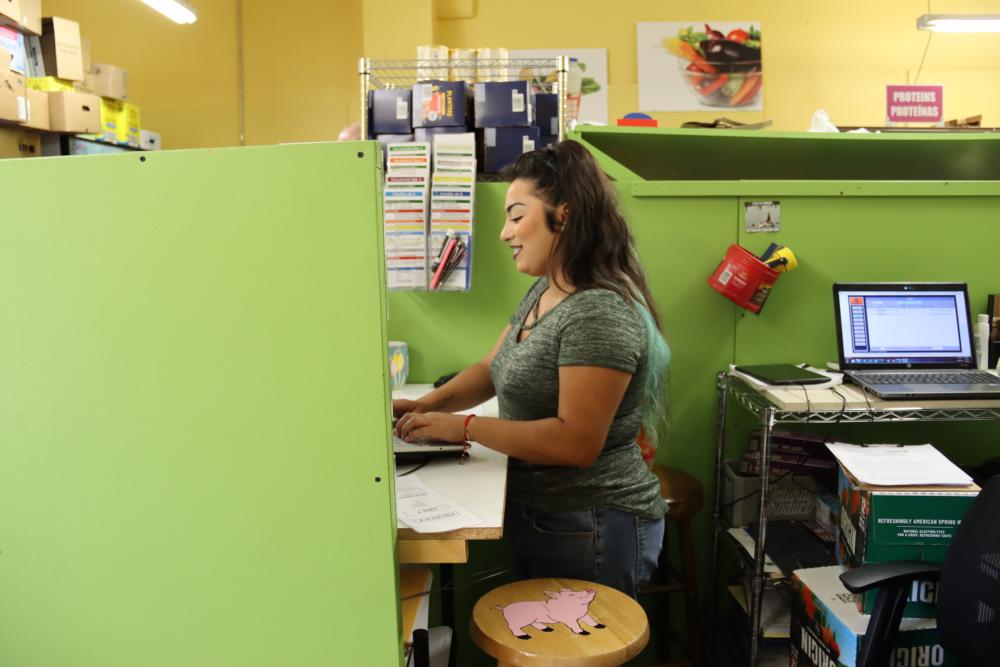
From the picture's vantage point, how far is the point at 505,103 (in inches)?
97.2

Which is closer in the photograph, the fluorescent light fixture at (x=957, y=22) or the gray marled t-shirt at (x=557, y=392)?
the gray marled t-shirt at (x=557, y=392)

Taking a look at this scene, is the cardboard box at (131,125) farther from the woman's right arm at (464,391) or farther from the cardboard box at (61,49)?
the woman's right arm at (464,391)

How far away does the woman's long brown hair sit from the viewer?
1.60 m

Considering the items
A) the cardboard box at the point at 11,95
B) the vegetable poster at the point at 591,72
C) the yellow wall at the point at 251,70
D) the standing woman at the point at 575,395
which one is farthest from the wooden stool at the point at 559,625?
the yellow wall at the point at 251,70

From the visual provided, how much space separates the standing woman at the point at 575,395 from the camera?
4.81ft

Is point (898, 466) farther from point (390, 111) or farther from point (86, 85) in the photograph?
point (86, 85)

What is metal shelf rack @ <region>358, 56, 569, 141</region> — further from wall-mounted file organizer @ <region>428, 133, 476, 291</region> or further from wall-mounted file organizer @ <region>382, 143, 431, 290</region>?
wall-mounted file organizer @ <region>428, 133, 476, 291</region>

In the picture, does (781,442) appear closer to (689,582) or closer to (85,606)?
(689,582)

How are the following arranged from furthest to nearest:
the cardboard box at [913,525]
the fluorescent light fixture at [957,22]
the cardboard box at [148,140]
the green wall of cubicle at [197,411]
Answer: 1. the cardboard box at [148,140]
2. the fluorescent light fixture at [957,22]
3. the cardboard box at [913,525]
4. the green wall of cubicle at [197,411]

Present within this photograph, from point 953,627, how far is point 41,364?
171 centimetres

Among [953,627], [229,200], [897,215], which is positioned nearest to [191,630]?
[229,200]

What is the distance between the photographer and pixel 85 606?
108 centimetres

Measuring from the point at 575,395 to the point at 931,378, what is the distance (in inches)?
53.8

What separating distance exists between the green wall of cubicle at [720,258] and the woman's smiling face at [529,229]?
0.81 meters
